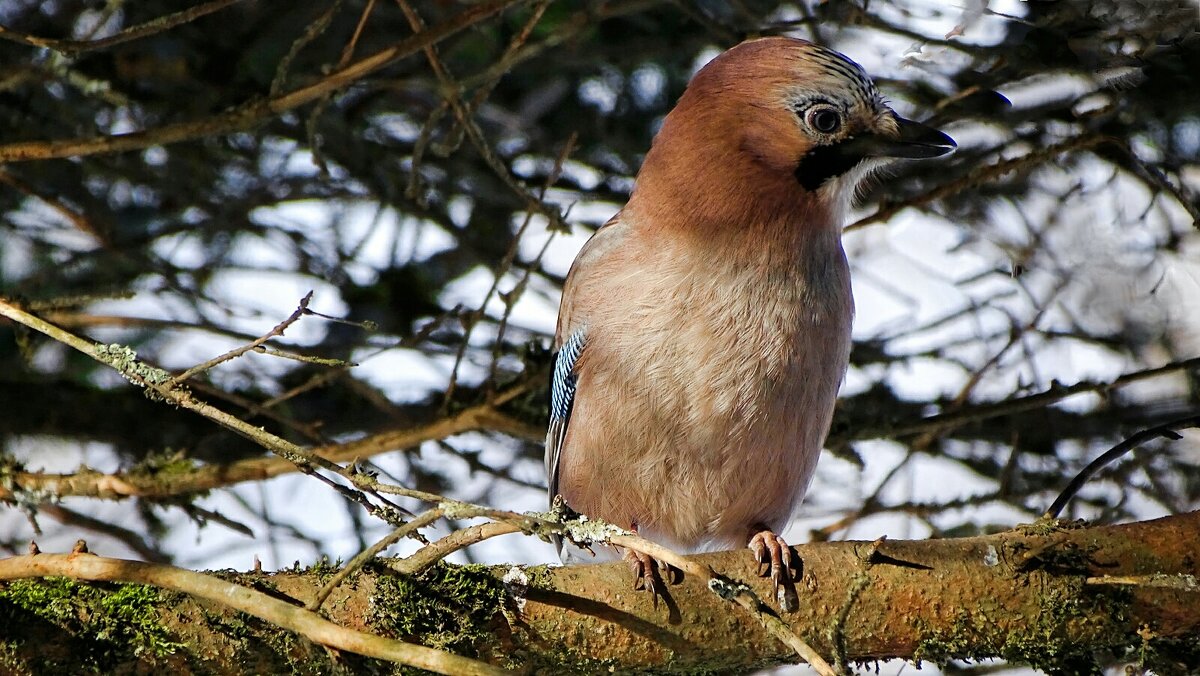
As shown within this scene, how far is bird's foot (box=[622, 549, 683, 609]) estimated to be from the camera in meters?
Answer: 3.10

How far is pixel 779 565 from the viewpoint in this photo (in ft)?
10.8

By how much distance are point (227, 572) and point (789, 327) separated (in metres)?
1.85

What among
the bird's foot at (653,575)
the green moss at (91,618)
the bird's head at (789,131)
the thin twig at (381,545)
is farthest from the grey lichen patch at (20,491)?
the bird's head at (789,131)

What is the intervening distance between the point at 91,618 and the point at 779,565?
64.5 inches

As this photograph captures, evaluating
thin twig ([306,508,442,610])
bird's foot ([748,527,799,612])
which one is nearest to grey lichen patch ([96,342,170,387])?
thin twig ([306,508,442,610])

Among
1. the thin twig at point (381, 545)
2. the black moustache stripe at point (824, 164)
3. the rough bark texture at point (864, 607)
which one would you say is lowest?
the thin twig at point (381, 545)

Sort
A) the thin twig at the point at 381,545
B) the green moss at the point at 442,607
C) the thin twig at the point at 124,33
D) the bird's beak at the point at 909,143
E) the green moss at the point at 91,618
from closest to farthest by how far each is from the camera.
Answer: the thin twig at the point at 381,545 < the green moss at the point at 91,618 < the green moss at the point at 442,607 < the thin twig at the point at 124,33 < the bird's beak at the point at 909,143

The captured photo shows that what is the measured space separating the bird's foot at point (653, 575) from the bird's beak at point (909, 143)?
1608 millimetres

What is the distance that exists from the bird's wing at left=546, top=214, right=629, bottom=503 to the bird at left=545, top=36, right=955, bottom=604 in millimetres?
12

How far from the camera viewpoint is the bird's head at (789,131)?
158 inches

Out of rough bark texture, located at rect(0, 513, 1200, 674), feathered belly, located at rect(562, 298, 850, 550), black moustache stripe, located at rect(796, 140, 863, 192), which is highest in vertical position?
black moustache stripe, located at rect(796, 140, 863, 192)

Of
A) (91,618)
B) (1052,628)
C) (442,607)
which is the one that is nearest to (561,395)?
(442,607)

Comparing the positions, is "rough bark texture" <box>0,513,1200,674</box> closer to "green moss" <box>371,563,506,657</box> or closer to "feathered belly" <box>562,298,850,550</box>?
"green moss" <box>371,563,506,657</box>

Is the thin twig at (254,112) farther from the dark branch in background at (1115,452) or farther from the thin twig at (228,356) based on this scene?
the dark branch in background at (1115,452)
